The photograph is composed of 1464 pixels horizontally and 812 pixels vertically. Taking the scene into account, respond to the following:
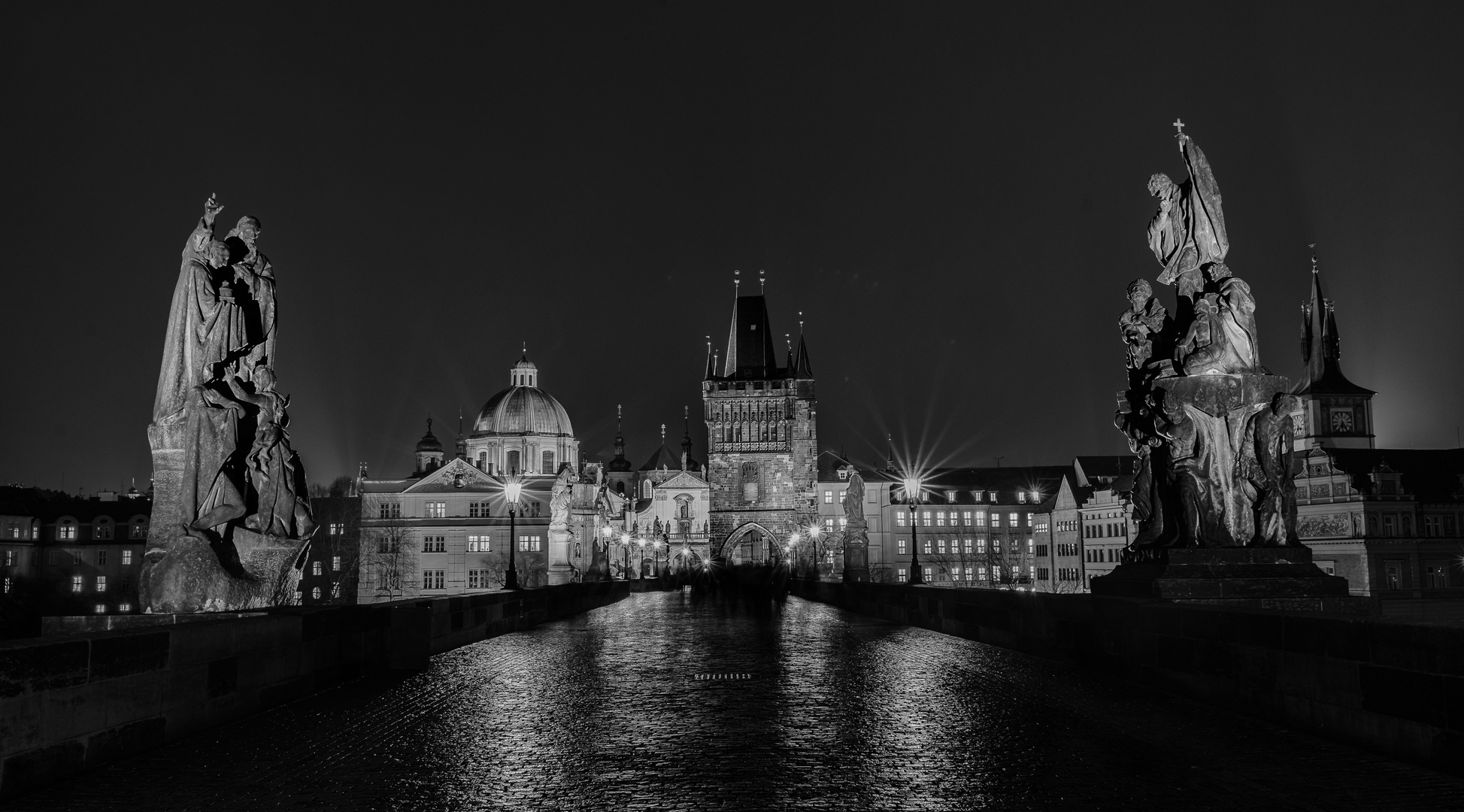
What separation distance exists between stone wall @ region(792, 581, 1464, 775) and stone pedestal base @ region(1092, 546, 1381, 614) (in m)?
0.44

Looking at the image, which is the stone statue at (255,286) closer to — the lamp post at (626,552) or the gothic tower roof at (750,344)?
the lamp post at (626,552)

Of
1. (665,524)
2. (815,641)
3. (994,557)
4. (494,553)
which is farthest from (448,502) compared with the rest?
(815,641)

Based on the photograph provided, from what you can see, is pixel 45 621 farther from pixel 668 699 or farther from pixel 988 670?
pixel 988 670

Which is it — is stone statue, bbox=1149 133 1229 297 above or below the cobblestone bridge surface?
above

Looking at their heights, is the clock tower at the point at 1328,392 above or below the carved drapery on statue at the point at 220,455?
above

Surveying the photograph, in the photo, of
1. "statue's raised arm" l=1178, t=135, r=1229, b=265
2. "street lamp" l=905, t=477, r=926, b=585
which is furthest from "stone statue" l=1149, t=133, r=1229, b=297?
"street lamp" l=905, t=477, r=926, b=585

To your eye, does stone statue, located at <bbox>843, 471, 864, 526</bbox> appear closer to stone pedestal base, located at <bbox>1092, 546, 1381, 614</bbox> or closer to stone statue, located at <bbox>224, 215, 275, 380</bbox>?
stone pedestal base, located at <bbox>1092, 546, 1381, 614</bbox>

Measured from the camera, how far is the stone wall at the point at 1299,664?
649 centimetres

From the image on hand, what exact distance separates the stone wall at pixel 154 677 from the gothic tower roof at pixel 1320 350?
13285cm

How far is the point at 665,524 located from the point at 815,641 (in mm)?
116542

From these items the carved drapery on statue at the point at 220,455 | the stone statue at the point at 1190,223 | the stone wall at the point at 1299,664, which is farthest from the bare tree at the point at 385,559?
the stone statue at the point at 1190,223

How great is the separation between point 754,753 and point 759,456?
11220cm

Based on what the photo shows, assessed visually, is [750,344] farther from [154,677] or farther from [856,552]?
[154,677]

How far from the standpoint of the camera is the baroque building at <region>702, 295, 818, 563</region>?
117000 mm
